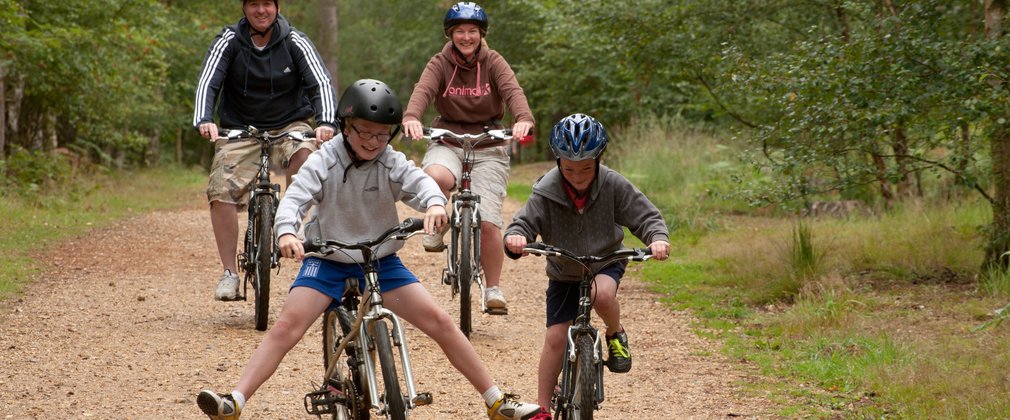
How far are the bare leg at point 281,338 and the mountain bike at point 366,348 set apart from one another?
0.49 feet

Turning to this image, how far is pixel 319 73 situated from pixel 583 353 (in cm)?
397

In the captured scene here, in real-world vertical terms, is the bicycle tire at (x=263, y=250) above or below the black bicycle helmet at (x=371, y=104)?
below

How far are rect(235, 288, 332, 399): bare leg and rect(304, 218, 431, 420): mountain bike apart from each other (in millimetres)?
151

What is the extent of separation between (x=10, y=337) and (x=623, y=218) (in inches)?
180

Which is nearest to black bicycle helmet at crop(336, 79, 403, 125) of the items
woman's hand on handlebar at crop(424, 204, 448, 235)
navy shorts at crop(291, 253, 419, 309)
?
woman's hand on handlebar at crop(424, 204, 448, 235)

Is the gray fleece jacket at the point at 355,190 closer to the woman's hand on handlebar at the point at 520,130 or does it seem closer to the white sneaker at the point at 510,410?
the white sneaker at the point at 510,410

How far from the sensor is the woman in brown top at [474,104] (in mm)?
7961

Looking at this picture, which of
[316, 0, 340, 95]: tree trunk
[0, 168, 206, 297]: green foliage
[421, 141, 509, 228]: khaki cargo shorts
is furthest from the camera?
[316, 0, 340, 95]: tree trunk

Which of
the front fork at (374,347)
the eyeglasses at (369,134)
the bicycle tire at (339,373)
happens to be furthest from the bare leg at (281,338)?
the eyeglasses at (369,134)

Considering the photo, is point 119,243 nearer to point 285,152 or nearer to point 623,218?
point 285,152

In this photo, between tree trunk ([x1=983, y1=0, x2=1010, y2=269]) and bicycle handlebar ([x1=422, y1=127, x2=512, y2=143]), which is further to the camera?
tree trunk ([x1=983, y1=0, x2=1010, y2=269])

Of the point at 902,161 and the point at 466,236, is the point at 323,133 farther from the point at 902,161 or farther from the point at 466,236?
the point at 902,161

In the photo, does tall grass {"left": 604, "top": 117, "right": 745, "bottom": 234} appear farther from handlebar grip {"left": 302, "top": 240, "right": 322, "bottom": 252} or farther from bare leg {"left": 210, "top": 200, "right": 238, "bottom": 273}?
handlebar grip {"left": 302, "top": 240, "right": 322, "bottom": 252}

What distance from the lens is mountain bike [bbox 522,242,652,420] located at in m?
4.77
